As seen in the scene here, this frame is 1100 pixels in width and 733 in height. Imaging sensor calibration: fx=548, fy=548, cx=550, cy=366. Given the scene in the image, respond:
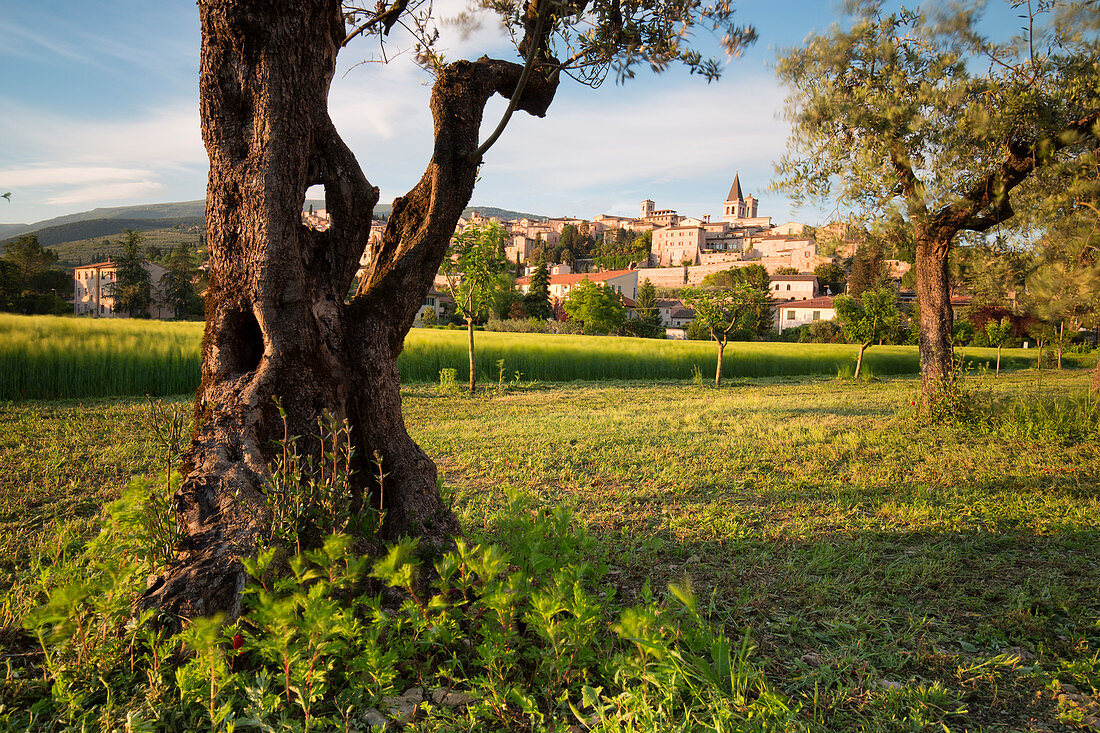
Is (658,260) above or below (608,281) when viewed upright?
above

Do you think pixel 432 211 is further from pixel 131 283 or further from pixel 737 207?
pixel 737 207

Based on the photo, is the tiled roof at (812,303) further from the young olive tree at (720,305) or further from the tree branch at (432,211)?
the tree branch at (432,211)

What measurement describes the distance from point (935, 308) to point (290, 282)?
9.39 meters

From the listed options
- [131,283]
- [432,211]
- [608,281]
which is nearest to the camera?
[432,211]

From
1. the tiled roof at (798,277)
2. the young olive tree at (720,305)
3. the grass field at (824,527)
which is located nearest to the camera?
the grass field at (824,527)

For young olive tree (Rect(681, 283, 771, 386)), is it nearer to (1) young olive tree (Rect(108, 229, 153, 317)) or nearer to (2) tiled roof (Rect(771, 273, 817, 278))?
(1) young olive tree (Rect(108, 229, 153, 317))

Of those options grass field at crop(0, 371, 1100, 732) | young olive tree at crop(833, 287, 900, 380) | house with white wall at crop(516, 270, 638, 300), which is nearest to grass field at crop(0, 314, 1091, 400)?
grass field at crop(0, 371, 1100, 732)

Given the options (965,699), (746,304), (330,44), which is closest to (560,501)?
(965,699)

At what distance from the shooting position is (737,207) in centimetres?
15762

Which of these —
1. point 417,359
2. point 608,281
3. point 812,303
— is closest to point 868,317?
point 417,359

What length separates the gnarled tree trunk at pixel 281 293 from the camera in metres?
2.55

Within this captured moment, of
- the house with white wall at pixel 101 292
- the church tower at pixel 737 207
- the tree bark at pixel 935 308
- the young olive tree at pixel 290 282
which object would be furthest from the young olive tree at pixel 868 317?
the church tower at pixel 737 207

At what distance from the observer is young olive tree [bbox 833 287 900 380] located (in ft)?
67.5

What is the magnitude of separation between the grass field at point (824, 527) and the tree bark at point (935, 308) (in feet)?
3.20
